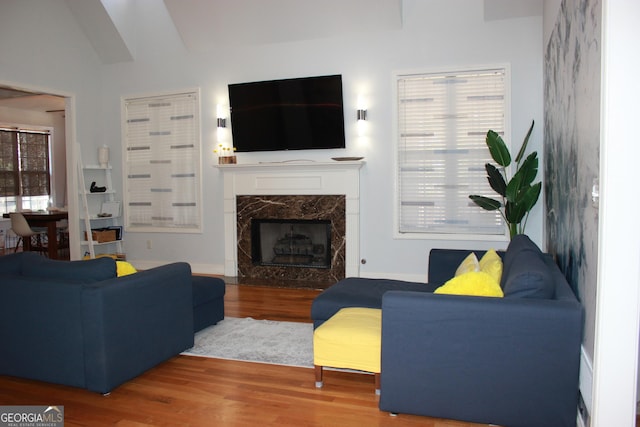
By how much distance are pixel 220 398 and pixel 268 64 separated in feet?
14.9

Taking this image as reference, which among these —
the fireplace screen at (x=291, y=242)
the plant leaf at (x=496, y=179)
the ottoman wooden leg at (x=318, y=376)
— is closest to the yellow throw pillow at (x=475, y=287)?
the ottoman wooden leg at (x=318, y=376)

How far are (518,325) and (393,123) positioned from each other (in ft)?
12.6

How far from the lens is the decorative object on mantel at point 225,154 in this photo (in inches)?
254

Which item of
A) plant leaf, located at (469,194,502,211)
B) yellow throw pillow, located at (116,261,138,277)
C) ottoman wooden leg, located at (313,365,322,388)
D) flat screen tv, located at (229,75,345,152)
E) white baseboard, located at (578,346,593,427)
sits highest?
flat screen tv, located at (229,75,345,152)

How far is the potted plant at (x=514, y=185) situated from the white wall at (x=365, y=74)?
0.54 meters

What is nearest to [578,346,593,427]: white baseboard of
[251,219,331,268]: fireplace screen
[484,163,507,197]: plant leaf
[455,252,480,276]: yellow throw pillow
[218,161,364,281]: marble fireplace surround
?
[455,252,480,276]: yellow throw pillow

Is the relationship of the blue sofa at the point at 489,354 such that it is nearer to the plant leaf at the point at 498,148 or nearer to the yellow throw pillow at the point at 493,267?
the yellow throw pillow at the point at 493,267

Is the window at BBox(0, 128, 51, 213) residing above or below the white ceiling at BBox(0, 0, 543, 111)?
below

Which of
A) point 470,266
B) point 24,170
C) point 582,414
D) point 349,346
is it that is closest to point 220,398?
point 349,346

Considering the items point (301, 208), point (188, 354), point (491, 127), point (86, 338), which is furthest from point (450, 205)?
point (86, 338)

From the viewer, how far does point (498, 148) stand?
4961 mm

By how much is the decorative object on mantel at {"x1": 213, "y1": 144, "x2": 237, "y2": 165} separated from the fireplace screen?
0.82 metres

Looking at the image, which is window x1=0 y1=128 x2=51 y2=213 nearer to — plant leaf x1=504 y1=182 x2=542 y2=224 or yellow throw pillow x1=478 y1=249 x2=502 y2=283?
plant leaf x1=504 y1=182 x2=542 y2=224

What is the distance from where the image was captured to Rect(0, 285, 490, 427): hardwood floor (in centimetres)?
262
